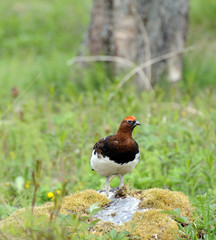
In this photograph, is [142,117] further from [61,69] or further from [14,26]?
[14,26]

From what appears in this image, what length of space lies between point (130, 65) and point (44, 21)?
6.72 meters

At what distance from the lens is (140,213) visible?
2.65m

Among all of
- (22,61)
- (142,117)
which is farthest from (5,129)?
(22,61)

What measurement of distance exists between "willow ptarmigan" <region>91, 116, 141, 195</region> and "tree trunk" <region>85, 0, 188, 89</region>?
149 inches

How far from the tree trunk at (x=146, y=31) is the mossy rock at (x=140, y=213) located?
3991 millimetres

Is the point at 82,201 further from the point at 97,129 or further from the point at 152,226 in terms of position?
the point at 97,129

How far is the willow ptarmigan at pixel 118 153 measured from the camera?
2.86 meters

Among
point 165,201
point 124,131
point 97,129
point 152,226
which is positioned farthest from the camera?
point 97,129

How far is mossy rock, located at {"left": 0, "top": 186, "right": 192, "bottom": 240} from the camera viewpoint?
2.44m

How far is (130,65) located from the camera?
678 centimetres

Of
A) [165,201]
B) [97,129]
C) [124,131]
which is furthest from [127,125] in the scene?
[97,129]

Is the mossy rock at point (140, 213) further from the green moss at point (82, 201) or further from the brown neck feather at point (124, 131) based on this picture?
the brown neck feather at point (124, 131)

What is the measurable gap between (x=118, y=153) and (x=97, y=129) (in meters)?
2.66

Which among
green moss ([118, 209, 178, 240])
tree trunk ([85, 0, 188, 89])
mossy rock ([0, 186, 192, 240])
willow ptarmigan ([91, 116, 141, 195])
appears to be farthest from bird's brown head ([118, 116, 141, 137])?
tree trunk ([85, 0, 188, 89])
